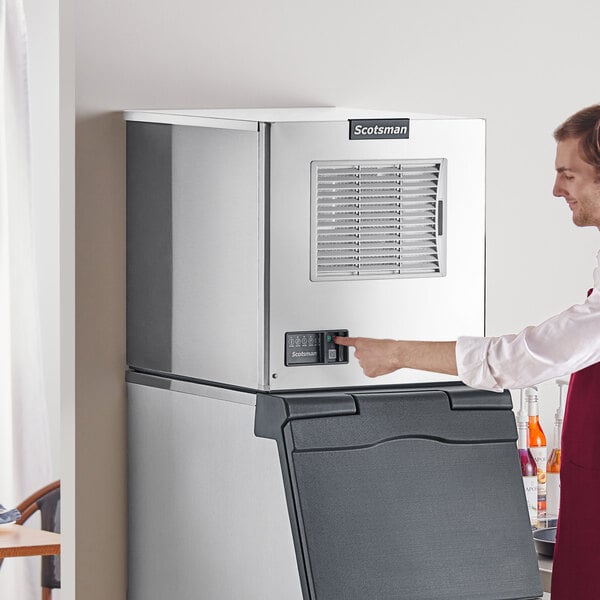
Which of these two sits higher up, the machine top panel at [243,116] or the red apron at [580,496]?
the machine top panel at [243,116]

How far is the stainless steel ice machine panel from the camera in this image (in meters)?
1.87

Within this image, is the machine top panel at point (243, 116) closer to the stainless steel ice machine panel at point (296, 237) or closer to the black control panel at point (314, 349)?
the stainless steel ice machine panel at point (296, 237)

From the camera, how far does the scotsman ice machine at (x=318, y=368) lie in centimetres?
185

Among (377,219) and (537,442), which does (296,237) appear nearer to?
(377,219)

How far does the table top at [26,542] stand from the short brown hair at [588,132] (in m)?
1.84

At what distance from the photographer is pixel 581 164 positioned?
1998 mm

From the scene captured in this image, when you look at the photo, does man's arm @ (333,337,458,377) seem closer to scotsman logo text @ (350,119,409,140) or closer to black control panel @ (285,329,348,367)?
black control panel @ (285,329,348,367)

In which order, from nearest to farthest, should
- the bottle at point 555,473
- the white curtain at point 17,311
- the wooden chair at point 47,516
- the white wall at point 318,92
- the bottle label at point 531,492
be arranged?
the white wall at point 318,92
the bottle label at point 531,492
the bottle at point 555,473
the wooden chair at point 47,516
the white curtain at point 17,311

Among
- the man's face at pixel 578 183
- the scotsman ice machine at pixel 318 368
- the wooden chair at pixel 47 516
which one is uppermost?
the man's face at pixel 578 183

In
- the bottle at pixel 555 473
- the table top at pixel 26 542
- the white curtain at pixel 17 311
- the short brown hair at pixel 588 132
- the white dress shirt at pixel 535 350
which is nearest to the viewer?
the white dress shirt at pixel 535 350

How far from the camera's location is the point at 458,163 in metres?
2.00

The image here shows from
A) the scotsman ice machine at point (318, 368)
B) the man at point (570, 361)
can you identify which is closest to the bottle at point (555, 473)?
the man at point (570, 361)

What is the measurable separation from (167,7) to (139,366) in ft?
2.20

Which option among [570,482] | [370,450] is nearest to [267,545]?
[370,450]
